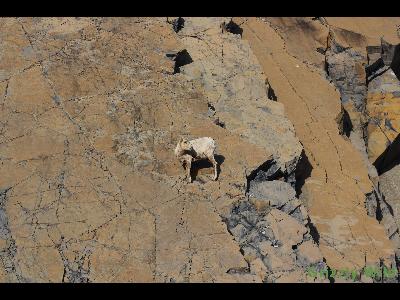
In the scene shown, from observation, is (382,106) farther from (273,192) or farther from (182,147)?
(182,147)

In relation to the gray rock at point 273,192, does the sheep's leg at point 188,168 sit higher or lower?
Answer: higher

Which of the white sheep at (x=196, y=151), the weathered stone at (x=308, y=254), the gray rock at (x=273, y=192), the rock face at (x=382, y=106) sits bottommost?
the rock face at (x=382, y=106)

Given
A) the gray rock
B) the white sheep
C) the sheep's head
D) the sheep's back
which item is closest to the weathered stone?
the gray rock

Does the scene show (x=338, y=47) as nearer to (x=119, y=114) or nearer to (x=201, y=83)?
(x=201, y=83)

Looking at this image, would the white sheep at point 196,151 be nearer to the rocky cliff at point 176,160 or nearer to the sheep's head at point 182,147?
the sheep's head at point 182,147

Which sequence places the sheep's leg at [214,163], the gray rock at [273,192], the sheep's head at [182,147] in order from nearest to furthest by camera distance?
the sheep's head at [182,147] → the sheep's leg at [214,163] → the gray rock at [273,192]

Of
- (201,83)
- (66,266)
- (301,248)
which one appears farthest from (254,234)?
(201,83)

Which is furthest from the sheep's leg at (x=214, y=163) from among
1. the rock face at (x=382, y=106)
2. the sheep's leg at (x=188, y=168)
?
the rock face at (x=382, y=106)
